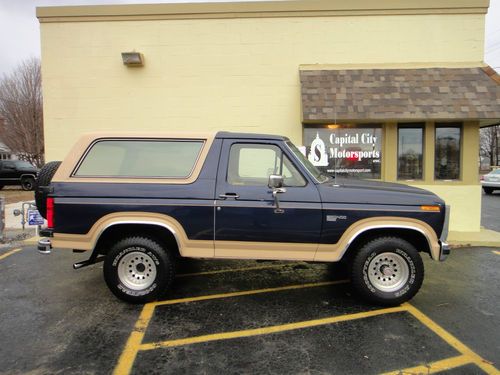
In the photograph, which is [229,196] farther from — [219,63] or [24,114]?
[24,114]

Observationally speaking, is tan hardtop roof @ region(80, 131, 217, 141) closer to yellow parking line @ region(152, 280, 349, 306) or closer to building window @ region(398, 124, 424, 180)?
yellow parking line @ region(152, 280, 349, 306)

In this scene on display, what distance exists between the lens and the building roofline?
8.27 metres

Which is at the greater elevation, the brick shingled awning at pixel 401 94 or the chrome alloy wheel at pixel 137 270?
the brick shingled awning at pixel 401 94

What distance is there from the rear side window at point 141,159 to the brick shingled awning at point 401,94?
397 centimetres

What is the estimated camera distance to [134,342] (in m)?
3.57

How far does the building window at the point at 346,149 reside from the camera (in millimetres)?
8484

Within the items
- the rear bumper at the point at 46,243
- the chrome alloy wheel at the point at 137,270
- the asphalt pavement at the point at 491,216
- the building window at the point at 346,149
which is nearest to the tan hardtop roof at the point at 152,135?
the rear bumper at the point at 46,243

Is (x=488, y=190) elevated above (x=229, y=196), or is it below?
below

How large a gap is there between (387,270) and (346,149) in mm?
4563

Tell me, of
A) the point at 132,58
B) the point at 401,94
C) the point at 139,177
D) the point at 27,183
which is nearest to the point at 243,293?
the point at 139,177

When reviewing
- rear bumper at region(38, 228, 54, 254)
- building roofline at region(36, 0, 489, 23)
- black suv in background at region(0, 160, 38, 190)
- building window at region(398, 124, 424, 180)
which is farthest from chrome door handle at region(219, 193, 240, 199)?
black suv in background at region(0, 160, 38, 190)

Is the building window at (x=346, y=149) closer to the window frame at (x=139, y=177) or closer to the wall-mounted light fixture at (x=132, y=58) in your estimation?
the wall-mounted light fixture at (x=132, y=58)

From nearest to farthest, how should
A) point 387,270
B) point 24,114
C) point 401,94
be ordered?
point 387,270 → point 401,94 → point 24,114

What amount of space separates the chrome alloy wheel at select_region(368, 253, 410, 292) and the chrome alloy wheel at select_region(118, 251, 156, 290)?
2691 millimetres
